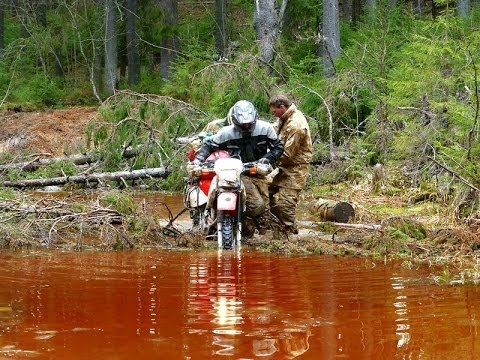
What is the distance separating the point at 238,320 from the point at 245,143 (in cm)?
510

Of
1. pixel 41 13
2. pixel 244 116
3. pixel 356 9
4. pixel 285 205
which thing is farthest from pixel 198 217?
pixel 356 9

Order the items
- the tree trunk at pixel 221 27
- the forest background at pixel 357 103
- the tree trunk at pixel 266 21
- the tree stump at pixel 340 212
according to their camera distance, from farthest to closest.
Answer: the tree trunk at pixel 221 27, the tree trunk at pixel 266 21, the forest background at pixel 357 103, the tree stump at pixel 340 212

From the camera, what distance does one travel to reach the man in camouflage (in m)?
10.9

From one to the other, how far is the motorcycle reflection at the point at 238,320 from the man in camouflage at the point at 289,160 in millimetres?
3104

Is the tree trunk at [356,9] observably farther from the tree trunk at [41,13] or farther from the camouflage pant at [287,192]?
the camouflage pant at [287,192]

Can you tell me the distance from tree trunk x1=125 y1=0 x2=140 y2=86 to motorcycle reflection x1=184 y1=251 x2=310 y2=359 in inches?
1009

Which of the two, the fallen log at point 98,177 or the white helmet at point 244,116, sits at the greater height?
the white helmet at point 244,116

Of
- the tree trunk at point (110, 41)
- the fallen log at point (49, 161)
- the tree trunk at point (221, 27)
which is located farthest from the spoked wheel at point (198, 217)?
the tree trunk at point (221, 27)

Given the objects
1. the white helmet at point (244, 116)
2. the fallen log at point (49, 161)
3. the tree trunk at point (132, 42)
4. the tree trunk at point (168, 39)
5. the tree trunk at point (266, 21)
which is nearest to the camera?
the white helmet at point (244, 116)

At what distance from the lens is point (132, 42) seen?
108ft

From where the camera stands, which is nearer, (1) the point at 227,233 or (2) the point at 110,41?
(1) the point at 227,233

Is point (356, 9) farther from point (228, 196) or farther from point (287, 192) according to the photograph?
point (228, 196)

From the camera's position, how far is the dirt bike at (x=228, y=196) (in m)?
9.73

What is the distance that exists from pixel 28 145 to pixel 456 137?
50.4 feet
